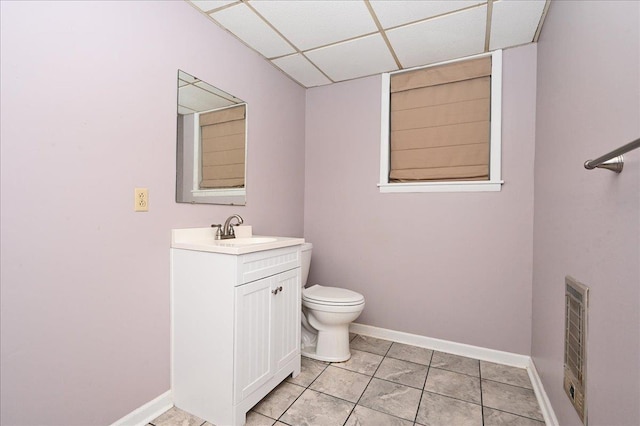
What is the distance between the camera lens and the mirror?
172cm

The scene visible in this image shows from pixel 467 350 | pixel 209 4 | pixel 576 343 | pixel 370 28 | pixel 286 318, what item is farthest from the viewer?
pixel 467 350

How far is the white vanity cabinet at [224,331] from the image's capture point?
4.81ft

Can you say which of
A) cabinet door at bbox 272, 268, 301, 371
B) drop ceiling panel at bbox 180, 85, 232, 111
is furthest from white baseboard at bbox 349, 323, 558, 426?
drop ceiling panel at bbox 180, 85, 232, 111

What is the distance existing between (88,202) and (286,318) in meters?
1.18

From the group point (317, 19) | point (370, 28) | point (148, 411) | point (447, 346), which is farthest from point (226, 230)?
point (447, 346)

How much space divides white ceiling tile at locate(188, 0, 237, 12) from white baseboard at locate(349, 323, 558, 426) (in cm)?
253

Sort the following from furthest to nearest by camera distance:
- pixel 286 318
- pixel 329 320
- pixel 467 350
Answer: pixel 467 350 → pixel 329 320 → pixel 286 318

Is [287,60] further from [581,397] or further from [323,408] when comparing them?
[581,397]

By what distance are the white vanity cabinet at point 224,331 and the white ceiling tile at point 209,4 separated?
140 centimetres

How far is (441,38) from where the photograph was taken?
2.04m

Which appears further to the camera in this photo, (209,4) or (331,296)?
(331,296)

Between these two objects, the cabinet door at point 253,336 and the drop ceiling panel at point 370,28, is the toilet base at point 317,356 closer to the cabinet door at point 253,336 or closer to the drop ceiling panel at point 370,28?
the cabinet door at point 253,336

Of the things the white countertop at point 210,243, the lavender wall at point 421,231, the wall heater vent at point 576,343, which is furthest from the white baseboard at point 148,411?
the wall heater vent at point 576,343

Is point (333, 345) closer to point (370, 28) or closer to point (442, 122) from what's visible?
point (442, 122)
